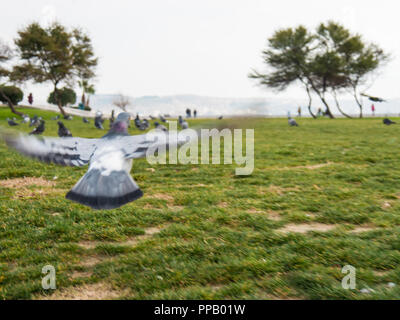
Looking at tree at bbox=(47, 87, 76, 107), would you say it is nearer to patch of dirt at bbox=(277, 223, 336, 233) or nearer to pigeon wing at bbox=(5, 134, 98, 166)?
pigeon wing at bbox=(5, 134, 98, 166)

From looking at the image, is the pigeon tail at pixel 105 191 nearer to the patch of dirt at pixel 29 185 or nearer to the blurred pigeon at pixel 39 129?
the patch of dirt at pixel 29 185

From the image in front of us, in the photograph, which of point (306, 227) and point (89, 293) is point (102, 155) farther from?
point (306, 227)

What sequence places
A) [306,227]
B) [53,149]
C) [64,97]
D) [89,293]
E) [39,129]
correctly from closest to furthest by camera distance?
1. [89,293]
2. [53,149]
3. [306,227]
4. [39,129]
5. [64,97]

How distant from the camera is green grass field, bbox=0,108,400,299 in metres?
2.68

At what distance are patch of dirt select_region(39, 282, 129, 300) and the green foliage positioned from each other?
43.9 m

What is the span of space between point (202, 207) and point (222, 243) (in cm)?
123

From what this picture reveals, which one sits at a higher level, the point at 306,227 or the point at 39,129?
the point at 39,129

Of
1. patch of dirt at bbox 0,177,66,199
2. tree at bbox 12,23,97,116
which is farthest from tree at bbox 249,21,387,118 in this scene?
patch of dirt at bbox 0,177,66,199

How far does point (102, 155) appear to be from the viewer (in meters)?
3.18

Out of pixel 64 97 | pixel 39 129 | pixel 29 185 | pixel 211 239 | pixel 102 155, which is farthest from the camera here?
pixel 64 97

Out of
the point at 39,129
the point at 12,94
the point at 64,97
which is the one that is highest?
the point at 64,97

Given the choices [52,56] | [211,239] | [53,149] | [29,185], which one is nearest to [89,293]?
[211,239]

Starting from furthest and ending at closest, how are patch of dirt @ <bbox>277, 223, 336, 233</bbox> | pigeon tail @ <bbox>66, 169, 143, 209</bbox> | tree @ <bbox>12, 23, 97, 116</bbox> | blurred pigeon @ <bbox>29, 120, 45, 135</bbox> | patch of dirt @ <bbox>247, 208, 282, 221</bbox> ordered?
tree @ <bbox>12, 23, 97, 116</bbox>
blurred pigeon @ <bbox>29, 120, 45, 135</bbox>
patch of dirt @ <bbox>247, 208, 282, 221</bbox>
patch of dirt @ <bbox>277, 223, 336, 233</bbox>
pigeon tail @ <bbox>66, 169, 143, 209</bbox>

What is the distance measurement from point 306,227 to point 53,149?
2.76m
